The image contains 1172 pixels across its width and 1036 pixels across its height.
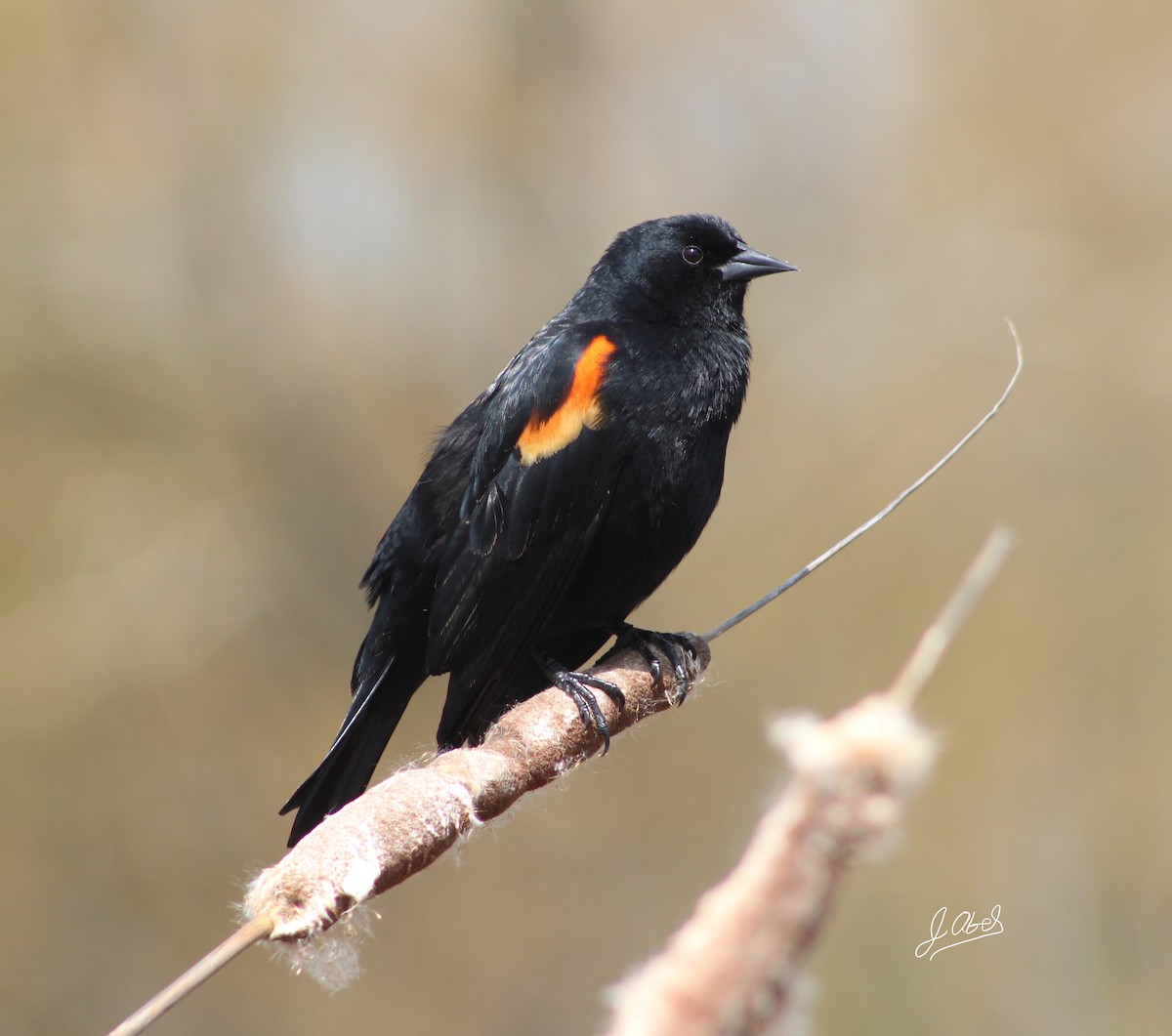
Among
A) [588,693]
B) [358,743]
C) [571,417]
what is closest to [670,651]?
[588,693]

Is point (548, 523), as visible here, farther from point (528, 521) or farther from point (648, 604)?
point (648, 604)

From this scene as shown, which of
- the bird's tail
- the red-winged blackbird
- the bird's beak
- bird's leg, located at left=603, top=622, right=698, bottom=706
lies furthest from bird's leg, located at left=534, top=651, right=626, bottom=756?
the bird's beak

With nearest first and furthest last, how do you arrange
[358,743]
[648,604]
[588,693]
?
[588,693] → [358,743] → [648,604]

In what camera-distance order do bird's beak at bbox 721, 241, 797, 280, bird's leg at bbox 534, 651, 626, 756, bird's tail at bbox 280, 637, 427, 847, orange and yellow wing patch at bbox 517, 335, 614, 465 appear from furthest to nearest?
bird's beak at bbox 721, 241, 797, 280 → orange and yellow wing patch at bbox 517, 335, 614, 465 → bird's tail at bbox 280, 637, 427, 847 → bird's leg at bbox 534, 651, 626, 756

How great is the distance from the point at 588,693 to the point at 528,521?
1.76ft

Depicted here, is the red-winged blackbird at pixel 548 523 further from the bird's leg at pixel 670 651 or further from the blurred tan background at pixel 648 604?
the blurred tan background at pixel 648 604

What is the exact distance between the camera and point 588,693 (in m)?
2.50

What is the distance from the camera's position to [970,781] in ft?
20.8

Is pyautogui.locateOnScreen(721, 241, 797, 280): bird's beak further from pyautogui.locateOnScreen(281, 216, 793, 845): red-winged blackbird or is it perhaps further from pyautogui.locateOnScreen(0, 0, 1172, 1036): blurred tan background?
pyautogui.locateOnScreen(0, 0, 1172, 1036): blurred tan background

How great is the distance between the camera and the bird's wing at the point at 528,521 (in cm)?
278

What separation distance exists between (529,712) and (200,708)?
5.20 m

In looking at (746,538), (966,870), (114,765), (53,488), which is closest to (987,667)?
(966,870)

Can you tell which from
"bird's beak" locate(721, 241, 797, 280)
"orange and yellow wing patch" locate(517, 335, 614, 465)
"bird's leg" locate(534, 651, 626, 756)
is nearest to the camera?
"bird's leg" locate(534, 651, 626, 756)

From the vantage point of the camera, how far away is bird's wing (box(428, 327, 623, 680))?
278 centimetres
